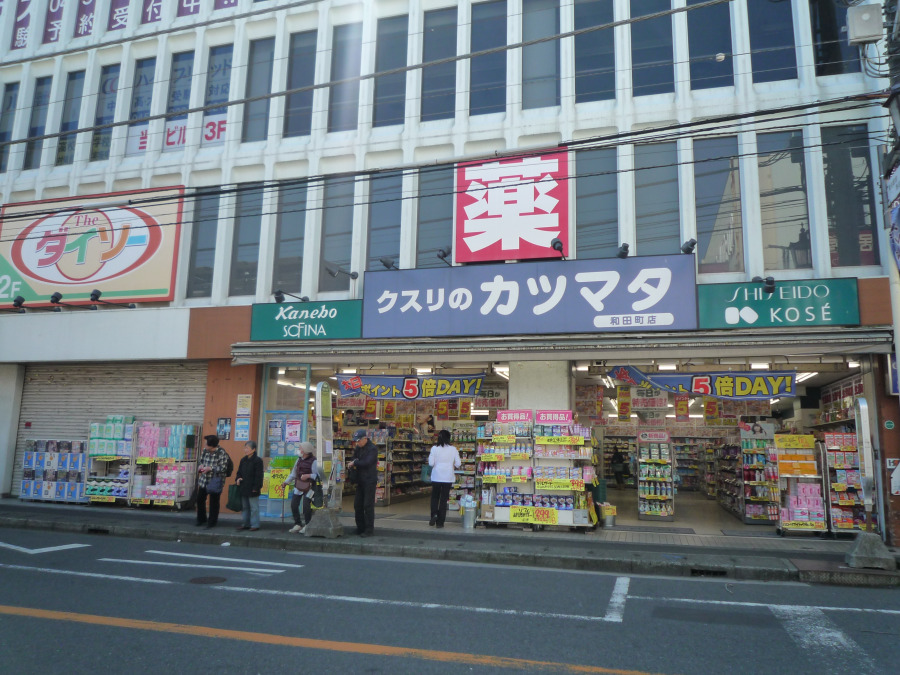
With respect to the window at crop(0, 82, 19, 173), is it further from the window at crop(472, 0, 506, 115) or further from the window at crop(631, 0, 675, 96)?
the window at crop(631, 0, 675, 96)

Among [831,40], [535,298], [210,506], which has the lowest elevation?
→ [210,506]

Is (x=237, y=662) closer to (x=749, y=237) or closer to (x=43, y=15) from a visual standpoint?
(x=749, y=237)

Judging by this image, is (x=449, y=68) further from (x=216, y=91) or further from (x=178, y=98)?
(x=178, y=98)

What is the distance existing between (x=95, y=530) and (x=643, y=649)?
10992 millimetres

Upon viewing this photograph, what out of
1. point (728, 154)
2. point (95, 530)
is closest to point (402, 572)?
point (95, 530)

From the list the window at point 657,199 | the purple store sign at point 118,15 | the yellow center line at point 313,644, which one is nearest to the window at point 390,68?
the window at point 657,199

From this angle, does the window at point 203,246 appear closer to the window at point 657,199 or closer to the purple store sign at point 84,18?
the purple store sign at point 84,18

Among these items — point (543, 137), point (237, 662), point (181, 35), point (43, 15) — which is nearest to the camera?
point (237, 662)

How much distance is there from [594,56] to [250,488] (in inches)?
458

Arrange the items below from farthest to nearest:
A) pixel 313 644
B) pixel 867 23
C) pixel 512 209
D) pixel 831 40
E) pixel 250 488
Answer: pixel 512 209
pixel 831 40
pixel 250 488
pixel 867 23
pixel 313 644

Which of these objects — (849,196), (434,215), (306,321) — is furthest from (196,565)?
(849,196)

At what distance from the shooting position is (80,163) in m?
17.6

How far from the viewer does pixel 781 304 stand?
1171cm

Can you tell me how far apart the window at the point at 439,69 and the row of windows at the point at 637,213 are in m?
1.65
